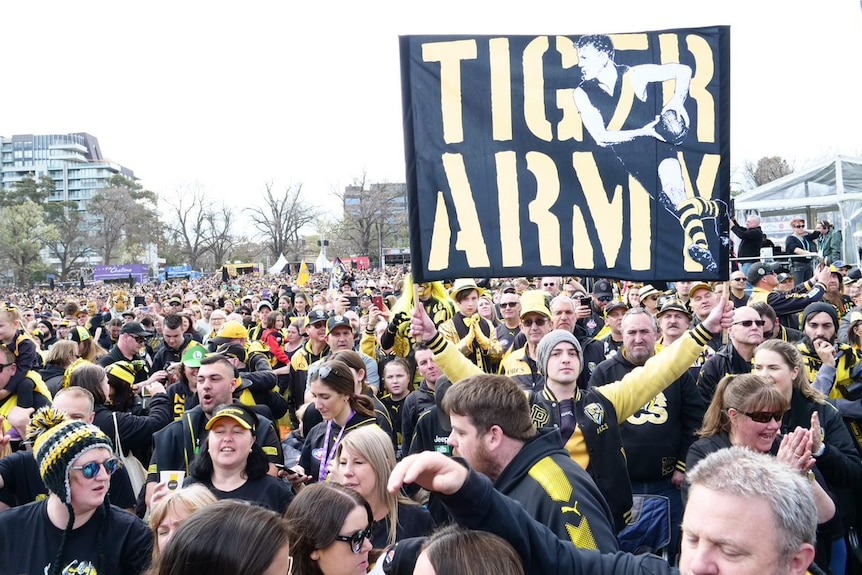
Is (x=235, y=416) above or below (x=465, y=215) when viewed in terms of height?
below

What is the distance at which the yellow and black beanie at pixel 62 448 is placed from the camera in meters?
3.48

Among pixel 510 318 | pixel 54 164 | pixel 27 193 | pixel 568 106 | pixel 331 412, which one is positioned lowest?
pixel 331 412

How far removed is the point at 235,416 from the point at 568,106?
2.78m

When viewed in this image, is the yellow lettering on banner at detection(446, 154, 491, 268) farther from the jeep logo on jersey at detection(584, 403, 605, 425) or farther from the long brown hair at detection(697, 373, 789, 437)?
the long brown hair at detection(697, 373, 789, 437)

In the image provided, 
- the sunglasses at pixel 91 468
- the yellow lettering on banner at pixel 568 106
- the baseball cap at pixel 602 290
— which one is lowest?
the sunglasses at pixel 91 468

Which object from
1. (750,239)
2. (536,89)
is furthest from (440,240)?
(750,239)

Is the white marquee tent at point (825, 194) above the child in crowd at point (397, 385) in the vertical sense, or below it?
above

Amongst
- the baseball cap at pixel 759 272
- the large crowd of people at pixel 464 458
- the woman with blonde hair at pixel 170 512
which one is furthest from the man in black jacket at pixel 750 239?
the woman with blonde hair at pixel 170 512

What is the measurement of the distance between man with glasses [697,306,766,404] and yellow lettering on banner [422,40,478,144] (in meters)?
3.04

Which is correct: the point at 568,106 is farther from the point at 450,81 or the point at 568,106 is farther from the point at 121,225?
the point at 121,225

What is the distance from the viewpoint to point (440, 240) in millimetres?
4367

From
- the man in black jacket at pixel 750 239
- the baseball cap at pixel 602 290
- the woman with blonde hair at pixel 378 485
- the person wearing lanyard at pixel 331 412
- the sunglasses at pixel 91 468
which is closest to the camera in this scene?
the sunglasses at pixel 91 468

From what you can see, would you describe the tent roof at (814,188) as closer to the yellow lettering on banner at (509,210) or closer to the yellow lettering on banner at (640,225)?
the yellow lettering on banner at (640,225)

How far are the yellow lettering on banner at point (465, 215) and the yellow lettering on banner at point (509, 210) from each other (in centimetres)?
13
